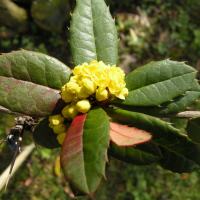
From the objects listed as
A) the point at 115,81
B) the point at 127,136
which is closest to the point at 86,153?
the point at 127,136

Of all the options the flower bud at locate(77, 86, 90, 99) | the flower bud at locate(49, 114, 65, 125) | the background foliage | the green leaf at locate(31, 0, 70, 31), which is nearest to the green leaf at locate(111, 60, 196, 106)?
the flower bud at locate(77, 86, 90, 99)

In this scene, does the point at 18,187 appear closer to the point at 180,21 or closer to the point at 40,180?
the point at 40,180

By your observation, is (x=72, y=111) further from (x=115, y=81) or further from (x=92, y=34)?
(x=92, y=34)

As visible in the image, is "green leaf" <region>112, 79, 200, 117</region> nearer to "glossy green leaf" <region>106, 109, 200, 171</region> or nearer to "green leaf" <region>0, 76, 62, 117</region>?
"glossy green leaf" <region>106, 109, 200, 171</region>

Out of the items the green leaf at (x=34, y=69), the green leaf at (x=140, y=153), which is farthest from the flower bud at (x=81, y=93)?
the green leaf at (x=140, y=153)

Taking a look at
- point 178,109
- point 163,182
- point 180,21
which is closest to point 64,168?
point 178,109

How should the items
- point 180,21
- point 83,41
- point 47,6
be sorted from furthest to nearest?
point 180,21, point 47,6, point 83,41
